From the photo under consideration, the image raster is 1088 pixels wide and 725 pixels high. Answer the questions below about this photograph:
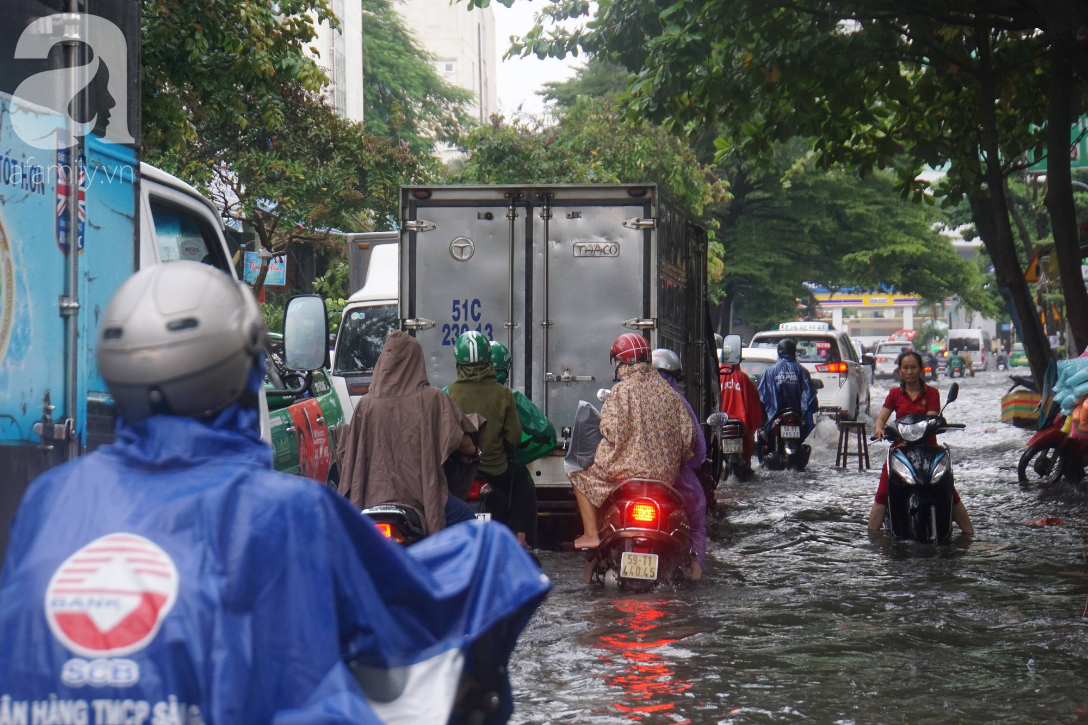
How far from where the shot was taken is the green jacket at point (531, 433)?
295 inches

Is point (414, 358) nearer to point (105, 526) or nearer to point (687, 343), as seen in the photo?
point (105, 526)

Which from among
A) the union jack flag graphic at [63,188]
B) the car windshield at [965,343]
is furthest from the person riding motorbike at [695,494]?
the car windshield at [965,343]

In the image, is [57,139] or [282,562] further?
[57,139]

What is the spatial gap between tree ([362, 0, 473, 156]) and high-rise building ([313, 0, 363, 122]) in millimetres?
716

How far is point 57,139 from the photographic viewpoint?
3.70 metres

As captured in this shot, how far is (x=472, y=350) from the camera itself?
726 centimetres

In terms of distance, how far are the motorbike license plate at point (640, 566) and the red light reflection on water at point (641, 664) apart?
183mm

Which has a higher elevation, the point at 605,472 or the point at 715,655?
the point at 605,472

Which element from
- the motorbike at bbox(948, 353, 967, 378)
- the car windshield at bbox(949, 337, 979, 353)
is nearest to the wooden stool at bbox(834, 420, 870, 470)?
the motorbike at bbox(948, 353, 967, 378)

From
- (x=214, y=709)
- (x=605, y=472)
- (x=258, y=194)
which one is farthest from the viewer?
(x=258, y=194)

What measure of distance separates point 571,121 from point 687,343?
16.4m

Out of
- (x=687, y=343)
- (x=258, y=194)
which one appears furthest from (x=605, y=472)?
(x=258, y=194)

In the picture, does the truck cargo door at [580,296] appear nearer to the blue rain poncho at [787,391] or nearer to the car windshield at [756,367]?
the blue rain poncho at [787,391]

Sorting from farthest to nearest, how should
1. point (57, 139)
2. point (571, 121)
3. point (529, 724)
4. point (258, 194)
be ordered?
point (571, 121), point (258, 194), point (529, 724), point (57, 139)
